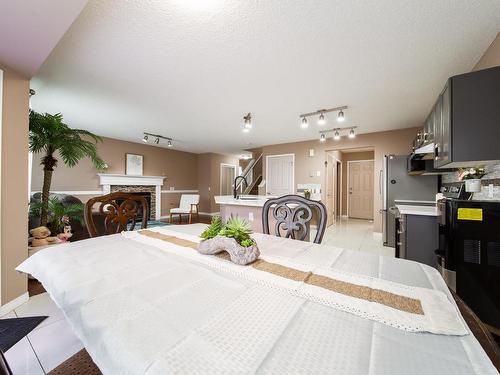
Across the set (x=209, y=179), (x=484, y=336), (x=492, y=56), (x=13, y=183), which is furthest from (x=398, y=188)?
(x=209, y=179)

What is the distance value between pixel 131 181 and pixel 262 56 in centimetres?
551

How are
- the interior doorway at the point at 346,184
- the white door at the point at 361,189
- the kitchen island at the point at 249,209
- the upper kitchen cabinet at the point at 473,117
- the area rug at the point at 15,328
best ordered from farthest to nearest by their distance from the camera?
the white door at the point at 361,189, the interior doorway at the point at 346,184, the kitchen island at the point at 249,209, the upper kitchen cabinet at the point at 473,117, the area rug at the point at 15,328

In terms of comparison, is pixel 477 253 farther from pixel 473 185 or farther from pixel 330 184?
pixel 330 184

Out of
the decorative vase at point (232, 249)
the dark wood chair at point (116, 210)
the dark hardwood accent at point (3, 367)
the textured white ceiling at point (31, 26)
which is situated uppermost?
the textured white ceiling at point (31, 26)

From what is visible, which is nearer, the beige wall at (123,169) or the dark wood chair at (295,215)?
the dark wood chair at (295,215)

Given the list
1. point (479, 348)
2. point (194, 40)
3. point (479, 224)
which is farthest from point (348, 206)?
point (479, 348)

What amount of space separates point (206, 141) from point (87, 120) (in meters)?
2.70

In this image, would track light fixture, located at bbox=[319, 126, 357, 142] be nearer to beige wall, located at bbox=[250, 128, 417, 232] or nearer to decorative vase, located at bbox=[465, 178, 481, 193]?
beige wall, located at bbox=[250, 128, 417, 232]

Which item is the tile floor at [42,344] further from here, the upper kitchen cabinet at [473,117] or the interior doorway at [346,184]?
the interior doorway at [346,184]

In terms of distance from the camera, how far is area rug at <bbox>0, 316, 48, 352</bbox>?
141 centimetres

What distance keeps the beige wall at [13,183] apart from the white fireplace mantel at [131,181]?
156 inches

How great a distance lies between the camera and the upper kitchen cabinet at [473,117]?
1541mm

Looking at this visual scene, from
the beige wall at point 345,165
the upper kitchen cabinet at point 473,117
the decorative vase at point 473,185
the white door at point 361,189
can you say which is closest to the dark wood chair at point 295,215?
the upper kitchen cabinet at point 473,117

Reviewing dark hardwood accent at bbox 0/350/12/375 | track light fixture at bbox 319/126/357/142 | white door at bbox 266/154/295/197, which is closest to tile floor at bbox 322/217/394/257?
Result: white door at bbox 266/154/295/197
